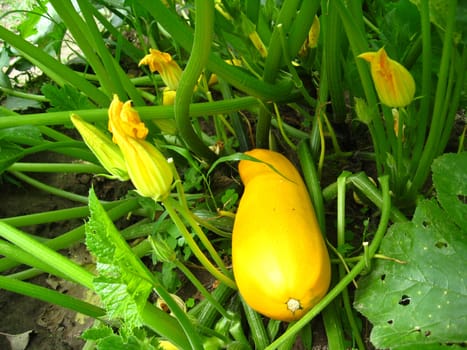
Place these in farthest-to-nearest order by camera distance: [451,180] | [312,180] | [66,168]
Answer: [66,168], [312,180], [451,180]

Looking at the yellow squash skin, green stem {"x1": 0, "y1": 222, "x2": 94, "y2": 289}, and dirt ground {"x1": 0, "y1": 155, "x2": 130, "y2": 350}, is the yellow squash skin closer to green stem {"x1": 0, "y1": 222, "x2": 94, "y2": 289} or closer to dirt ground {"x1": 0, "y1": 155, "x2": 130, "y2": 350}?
green stem {"x1": 0, "y1": 222, "x2": 94, "y2": 289}

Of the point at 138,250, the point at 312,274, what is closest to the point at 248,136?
the point at 138,250

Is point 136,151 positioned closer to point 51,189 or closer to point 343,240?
point 343,240

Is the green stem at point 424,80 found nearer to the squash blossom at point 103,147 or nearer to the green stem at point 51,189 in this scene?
the squash blossom at point 103,147

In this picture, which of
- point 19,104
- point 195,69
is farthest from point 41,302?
point 195,69

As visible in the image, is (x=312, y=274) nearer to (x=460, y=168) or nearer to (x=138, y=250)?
(x=460, y=168)

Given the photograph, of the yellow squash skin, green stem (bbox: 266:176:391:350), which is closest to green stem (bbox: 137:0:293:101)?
the yellow squash skin

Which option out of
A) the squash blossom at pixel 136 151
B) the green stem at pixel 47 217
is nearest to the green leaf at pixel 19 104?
the green stem at pixel 47 217

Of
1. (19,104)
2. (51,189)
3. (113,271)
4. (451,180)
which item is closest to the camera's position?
(113,271)
